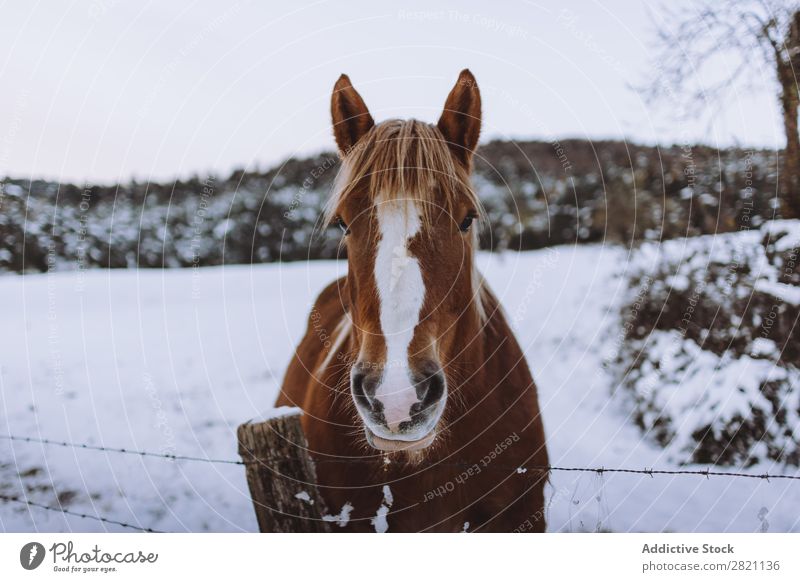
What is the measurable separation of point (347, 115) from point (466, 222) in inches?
29.5

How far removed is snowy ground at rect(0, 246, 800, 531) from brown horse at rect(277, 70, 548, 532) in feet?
1.80

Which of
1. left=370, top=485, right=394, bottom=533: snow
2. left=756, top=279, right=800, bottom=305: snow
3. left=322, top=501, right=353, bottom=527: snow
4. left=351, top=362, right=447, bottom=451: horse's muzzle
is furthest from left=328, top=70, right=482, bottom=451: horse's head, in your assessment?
left=756, top=279, right=800, bottom=305: snow

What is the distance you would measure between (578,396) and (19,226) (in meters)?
6.31

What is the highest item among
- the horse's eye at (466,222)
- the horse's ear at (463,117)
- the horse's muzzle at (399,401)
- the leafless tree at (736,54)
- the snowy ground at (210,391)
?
the leafless tree at (736,54)

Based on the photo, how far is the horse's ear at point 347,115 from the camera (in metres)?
2.28

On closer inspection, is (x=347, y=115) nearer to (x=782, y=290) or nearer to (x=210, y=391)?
(x=782, y=290)

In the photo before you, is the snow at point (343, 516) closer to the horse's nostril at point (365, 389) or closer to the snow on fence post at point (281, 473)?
the snow on fence post at point (281, 473)

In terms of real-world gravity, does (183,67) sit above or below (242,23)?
below

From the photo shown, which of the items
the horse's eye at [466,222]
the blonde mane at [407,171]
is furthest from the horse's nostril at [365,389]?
the horse's eye at [466,222]

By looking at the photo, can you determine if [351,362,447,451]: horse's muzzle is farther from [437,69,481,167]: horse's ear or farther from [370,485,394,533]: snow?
[437,69,481,167]: horse's ear

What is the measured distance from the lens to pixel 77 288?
6.77 m

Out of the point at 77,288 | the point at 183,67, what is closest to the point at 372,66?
the point at 183,67

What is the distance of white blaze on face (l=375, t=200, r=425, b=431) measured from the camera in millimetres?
1642
